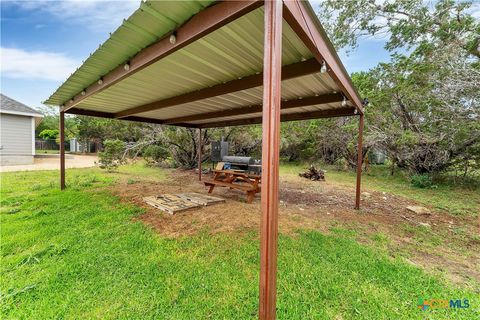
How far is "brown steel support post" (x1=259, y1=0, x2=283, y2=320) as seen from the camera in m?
1.18

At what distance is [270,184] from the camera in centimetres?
120

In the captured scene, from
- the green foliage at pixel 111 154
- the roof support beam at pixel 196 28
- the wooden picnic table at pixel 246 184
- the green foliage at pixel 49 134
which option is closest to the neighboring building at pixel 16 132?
the green foliage at pixel 111 154

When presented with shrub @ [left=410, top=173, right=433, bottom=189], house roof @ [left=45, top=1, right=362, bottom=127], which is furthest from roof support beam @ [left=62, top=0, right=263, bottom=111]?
shrub @ [left=410, top=173, right=433, bottom=189]

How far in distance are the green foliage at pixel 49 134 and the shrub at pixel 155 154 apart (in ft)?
60.9

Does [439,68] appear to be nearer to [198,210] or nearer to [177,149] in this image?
[198,210]

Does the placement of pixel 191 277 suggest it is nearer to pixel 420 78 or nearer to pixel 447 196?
pixel 447 196

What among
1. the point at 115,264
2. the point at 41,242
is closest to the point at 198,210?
the point at 115,264

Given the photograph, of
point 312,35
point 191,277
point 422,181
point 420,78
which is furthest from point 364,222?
point 420,78

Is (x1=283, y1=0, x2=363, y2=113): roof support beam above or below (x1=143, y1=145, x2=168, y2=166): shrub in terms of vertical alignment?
above

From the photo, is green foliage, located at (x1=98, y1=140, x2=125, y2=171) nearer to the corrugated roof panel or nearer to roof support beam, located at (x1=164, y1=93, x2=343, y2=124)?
roof support beam, located at (x1=164, y1=93, x2=343, y2=124)

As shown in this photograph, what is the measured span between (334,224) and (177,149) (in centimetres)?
882

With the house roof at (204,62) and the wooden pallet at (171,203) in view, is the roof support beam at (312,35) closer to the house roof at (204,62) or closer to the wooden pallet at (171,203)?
the house roof at (204,62)

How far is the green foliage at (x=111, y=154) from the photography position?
8361 mm

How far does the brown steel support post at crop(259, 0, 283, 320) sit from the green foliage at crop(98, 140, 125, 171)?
361 inches
